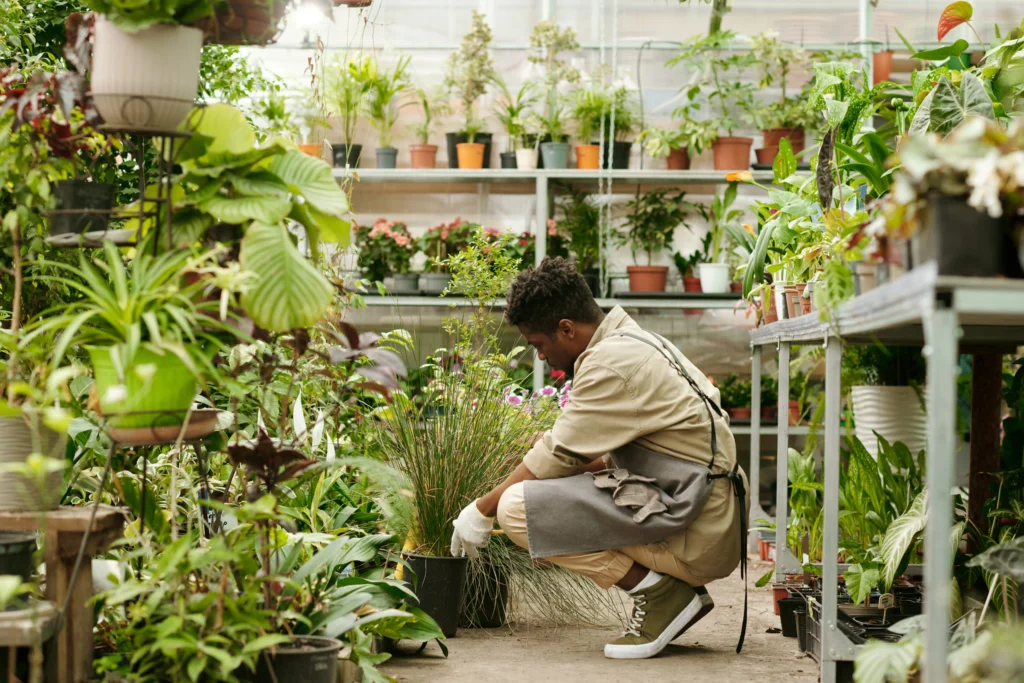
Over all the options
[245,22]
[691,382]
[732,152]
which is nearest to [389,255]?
[732,152]

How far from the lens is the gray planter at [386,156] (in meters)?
6.14

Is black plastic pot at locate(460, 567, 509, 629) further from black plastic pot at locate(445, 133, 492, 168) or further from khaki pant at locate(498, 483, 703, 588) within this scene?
black plastic pot at locate(445, 133, 492, 168)

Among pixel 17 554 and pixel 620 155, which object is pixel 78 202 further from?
pixel 620 155

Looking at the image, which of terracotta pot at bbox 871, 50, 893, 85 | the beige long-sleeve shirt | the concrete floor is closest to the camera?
the concrete floor

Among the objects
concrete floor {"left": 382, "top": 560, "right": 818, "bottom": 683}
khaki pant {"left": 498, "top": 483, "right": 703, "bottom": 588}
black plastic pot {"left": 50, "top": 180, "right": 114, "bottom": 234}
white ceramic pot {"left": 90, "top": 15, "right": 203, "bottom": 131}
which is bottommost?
concrete floor {"left": 382, "top": 560, "right": 818, "bottom": 683}

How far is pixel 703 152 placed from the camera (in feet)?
20.9

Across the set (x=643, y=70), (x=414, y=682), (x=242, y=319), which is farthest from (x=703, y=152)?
(x=242, y=319)

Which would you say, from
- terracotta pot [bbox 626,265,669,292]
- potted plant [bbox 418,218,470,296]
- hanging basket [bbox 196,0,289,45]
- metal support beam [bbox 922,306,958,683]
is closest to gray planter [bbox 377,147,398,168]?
potted plant [bbox 418,218,470,296]

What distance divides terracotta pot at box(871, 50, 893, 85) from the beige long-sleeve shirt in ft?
11.6

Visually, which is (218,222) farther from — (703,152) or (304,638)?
(703,152)

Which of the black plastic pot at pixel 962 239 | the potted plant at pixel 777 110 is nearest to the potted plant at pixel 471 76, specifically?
the potted plant at pixel 777 110

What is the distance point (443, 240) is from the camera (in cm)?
581

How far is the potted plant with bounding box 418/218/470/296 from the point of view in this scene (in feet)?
19.0

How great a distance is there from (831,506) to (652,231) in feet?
12.4
